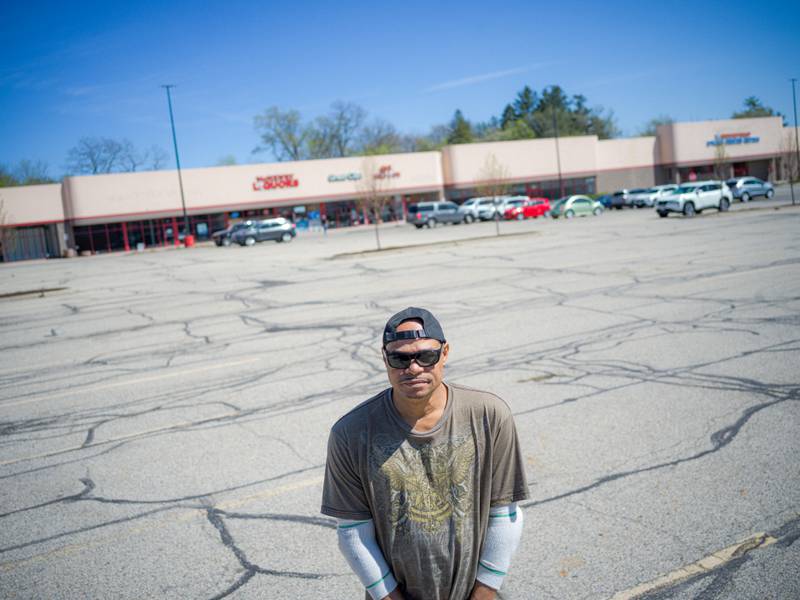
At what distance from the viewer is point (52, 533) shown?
4965 millimetres

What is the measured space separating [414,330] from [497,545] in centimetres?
94

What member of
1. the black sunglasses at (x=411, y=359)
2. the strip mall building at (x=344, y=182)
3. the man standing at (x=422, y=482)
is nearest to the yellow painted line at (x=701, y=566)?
the man standing at (x=422, y=482)

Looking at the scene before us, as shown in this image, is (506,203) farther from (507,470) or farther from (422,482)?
(422,482)

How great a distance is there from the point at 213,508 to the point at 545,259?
57.7ft

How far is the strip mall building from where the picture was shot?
52.6m

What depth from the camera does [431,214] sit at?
169 feet

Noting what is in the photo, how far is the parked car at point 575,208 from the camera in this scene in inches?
1991

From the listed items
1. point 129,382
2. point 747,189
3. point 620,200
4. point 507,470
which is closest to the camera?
point 507,470

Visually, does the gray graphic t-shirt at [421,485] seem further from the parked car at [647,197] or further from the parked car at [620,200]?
the parked car at [620,200]

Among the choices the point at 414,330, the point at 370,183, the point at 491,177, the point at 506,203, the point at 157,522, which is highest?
the point at 370,183

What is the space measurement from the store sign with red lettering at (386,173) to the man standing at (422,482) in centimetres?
5946

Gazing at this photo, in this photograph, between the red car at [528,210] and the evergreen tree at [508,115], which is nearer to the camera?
the red car at [528,210]

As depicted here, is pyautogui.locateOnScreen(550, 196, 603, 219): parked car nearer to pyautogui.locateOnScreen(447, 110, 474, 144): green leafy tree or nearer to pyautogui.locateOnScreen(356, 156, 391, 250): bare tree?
pyautogui.locateOnScreen(356, 156, 391, 250): bare tree

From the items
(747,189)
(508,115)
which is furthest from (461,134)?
(747,189)
